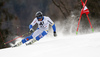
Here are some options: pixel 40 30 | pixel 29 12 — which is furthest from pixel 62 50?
pixel 29 12

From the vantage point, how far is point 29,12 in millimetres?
10055

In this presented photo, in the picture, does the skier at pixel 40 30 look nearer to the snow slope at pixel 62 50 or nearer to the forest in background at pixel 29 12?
the snow slope at pixel 62 50

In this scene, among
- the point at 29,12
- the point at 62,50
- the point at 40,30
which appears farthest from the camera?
the point at 29,12

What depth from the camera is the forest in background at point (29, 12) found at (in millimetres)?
9906

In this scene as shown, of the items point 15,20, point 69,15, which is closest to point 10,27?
point 15,20

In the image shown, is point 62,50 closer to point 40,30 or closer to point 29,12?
point 40,30

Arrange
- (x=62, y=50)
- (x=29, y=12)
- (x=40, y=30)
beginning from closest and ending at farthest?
(x=62, y=50), (x=40, y=30), (x=29, y=12)

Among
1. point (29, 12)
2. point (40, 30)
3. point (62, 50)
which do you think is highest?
point (29, 12)

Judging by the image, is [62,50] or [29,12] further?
[29,12]

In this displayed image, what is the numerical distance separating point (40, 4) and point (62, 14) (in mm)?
2152

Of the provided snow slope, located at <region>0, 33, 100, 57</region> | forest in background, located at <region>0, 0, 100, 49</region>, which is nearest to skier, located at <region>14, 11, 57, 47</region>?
snow slope, located at <region>0, 33, 100, 57</region>

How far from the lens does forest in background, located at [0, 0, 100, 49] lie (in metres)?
9.91

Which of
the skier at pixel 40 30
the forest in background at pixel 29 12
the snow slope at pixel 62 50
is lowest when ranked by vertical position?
the snow slope at pixel 62 50

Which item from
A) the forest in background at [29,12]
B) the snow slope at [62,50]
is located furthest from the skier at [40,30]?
the forest in background at [29,12]
